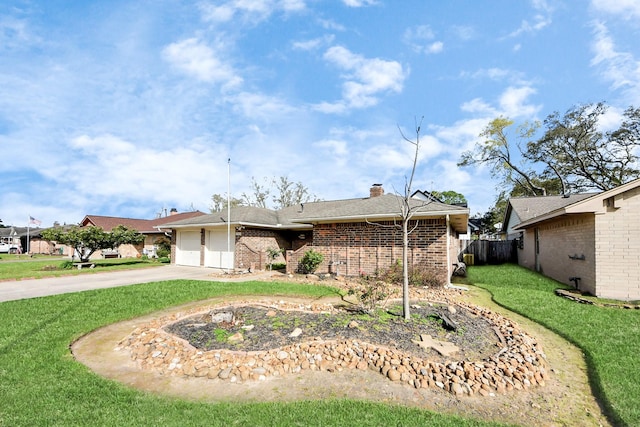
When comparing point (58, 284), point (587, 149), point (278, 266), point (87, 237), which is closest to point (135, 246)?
point (87, 237)

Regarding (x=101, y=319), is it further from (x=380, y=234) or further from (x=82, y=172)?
(x=82, y=172)

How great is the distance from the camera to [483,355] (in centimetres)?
398

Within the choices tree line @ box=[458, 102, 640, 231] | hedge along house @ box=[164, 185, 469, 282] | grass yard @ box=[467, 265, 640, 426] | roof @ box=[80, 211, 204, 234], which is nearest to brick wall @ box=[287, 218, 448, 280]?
hedge along house @ box=[164, 185, 469, 282]

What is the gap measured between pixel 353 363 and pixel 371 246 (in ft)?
24.4

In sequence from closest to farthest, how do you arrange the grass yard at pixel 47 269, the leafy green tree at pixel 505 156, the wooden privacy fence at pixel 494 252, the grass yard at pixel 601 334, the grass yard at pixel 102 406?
the grass yard at pixel 102 406 → the grass yard at pixel 601 334 → the grass yard at pixel 47 269 → the wooden privacy fence at pixel 494 252 → the leafy green tree at pixel 505 156

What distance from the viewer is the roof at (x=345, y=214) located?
31.8 ft

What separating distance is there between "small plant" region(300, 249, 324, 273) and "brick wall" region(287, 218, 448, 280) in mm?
269

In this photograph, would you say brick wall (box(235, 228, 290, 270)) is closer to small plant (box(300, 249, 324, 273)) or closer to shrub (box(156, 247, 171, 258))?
small plant (box(300, 249, 324, 273))

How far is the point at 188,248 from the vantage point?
653 inches

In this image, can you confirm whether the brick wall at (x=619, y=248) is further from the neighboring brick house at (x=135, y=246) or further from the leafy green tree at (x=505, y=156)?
the leafy green tree at (x=505, y=156)

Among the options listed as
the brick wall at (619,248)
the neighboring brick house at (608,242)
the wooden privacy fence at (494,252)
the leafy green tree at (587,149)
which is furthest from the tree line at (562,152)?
the brick wall at (619,248)

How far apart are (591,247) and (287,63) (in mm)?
10959

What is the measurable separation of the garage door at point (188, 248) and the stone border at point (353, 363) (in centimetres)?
1229

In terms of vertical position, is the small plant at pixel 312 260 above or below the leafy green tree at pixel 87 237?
below
